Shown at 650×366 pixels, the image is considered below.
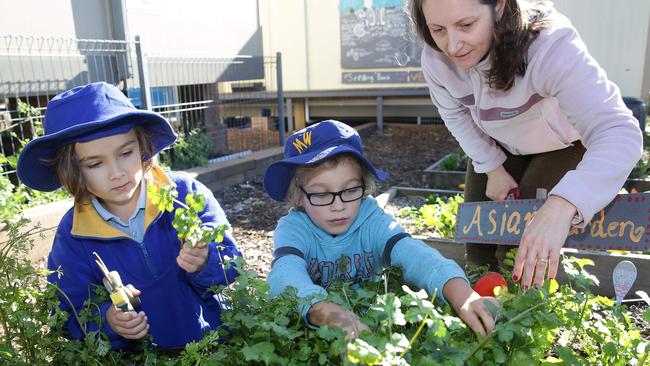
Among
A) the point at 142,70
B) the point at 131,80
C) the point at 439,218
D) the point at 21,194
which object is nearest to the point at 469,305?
the point at 439,218

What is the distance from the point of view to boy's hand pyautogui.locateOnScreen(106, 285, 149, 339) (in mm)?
1603

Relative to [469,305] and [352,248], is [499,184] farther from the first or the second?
[469,305]

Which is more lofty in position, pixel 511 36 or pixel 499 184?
pixel 511 36

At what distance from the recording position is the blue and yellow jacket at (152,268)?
73.2 inches

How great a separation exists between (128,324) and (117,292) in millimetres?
285

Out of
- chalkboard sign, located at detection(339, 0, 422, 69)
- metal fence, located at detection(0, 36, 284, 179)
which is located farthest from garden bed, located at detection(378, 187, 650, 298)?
→ chalkboard sign, located at detection(339, 0, 422, 69)

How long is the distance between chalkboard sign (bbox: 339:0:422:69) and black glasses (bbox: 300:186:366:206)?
877cm

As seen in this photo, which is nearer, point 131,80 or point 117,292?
point 117,292

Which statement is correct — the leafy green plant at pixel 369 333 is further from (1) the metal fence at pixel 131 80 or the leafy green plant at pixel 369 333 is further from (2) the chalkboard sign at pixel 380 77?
(2) the chalkboard sign at pixel 380 77

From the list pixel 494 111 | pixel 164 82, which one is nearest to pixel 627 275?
pixel 494 111

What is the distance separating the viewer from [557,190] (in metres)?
1.39

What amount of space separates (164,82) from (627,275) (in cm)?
611

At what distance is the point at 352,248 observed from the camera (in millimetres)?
1979

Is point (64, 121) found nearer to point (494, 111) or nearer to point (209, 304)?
point (209, 304)
